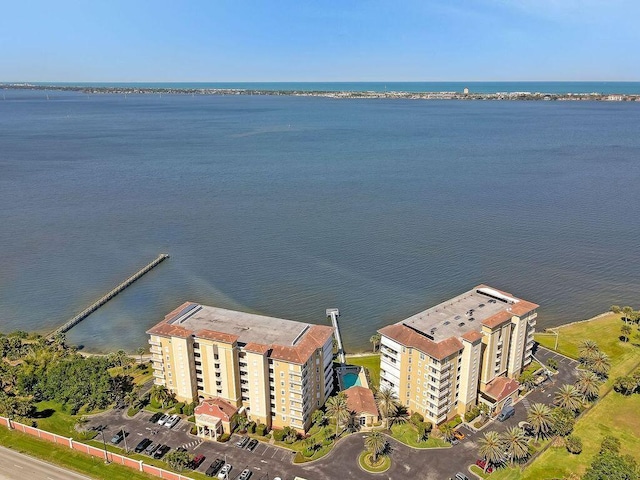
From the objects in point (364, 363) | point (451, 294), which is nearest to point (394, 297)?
point (451, 294)

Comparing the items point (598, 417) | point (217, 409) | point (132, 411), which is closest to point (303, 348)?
point (217, 409)

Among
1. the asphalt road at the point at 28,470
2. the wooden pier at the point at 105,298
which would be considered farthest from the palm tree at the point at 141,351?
the asphalt road at the point at 28,470

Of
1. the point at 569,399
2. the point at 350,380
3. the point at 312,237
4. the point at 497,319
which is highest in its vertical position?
the point at 497,319

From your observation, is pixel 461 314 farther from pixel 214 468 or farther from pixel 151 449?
pixel 151 449

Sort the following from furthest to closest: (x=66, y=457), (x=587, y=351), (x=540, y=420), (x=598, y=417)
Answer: (x=587, y=351) → (x=598, y=417) → (x=540, y=420) → (x=66, y=457)

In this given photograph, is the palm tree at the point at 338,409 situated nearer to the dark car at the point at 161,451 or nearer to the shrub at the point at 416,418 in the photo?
the shrub at the point at 416,418

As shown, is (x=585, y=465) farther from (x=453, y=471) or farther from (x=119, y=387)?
(x=119, y=387)
